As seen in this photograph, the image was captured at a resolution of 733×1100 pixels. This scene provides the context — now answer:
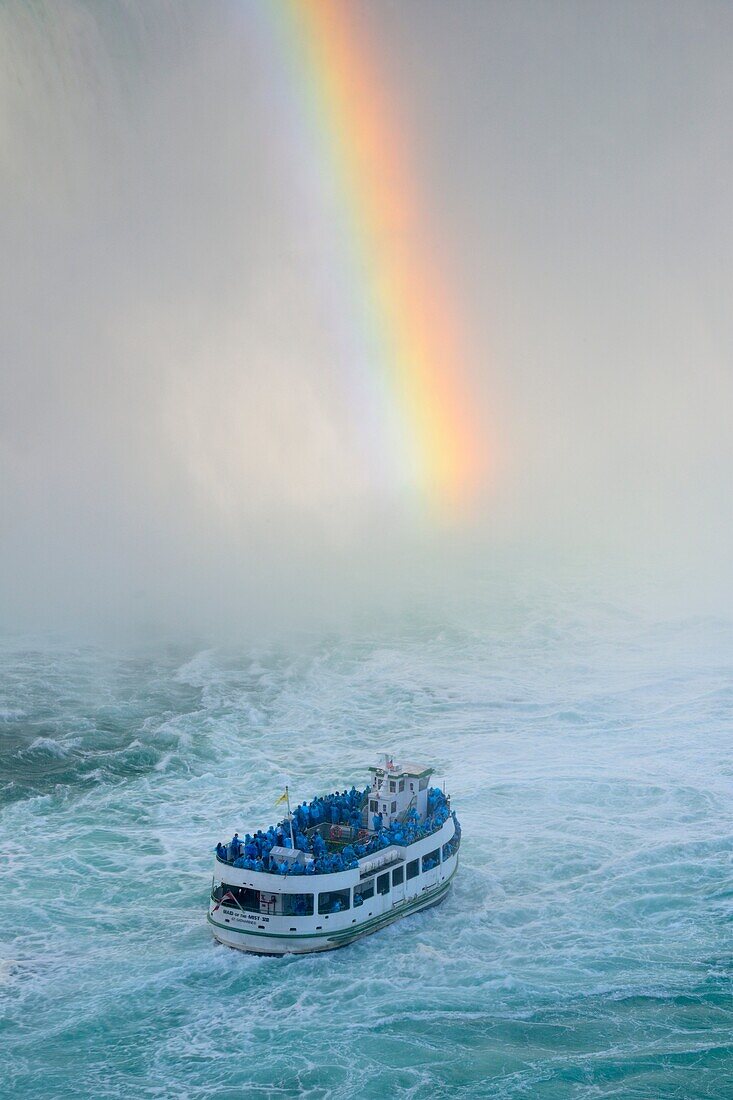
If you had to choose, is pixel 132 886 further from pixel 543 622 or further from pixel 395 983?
pixel 543 622

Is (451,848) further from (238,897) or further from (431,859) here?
(238,897)

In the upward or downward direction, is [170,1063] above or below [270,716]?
below

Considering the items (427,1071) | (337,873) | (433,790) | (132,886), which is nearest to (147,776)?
(132,886)

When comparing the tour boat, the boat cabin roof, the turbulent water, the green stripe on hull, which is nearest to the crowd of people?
the tour boat

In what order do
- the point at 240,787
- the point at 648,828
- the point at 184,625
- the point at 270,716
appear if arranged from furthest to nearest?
1. the point at 184,625
2. the point at 270,716
3. the point at 240,787
4. the point at 648,828

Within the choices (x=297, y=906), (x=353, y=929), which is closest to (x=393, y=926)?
(x=353, y=929)

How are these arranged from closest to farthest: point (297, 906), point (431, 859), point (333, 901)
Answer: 1. point (297, 906)
2. point (333, 901)
3. point (431, 859)

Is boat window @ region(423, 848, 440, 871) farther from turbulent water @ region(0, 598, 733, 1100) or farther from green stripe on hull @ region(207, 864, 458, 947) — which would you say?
turbulent water @ region(0, 598, 733, 1100)
